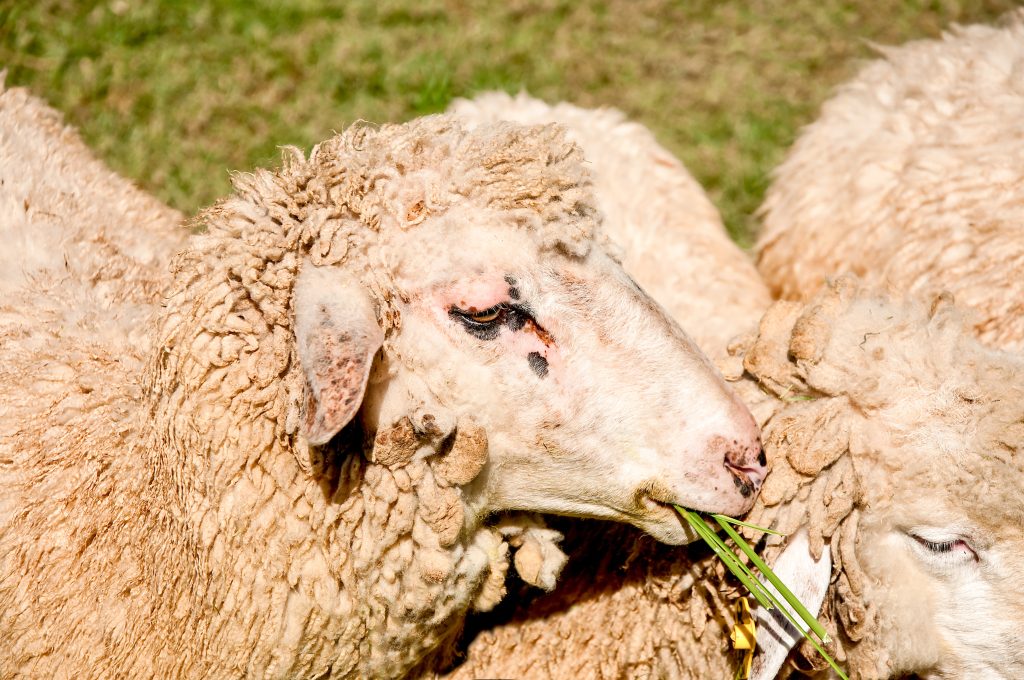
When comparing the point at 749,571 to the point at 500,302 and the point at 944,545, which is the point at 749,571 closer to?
the point at 944,545

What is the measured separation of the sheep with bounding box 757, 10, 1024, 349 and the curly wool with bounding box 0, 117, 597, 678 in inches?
70.0

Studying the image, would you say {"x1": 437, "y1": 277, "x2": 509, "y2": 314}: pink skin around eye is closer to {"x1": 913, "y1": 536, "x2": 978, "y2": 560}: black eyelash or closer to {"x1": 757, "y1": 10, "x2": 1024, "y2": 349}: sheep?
{"x1": 913, "y1": 536, "x2": 978, "y2": 560}: black eyelash

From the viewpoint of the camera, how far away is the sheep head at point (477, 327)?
2359mm

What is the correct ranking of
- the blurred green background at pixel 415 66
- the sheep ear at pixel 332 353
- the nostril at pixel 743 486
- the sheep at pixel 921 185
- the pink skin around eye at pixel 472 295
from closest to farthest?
the sheep ear at pixel 332 353, the pink skin around eye at pixel 472 295, the nostril at pixel 743 486, the sheep at pixel 921 185, the blurred green background at pixel 415 66

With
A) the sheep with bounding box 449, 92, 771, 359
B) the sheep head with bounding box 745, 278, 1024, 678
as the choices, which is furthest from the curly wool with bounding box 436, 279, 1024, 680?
the sheep with bounding box 449, 92, 771, 359

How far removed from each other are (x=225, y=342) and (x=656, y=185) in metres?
2.63

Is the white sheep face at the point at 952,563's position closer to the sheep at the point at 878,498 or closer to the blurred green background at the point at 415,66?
the sheep at the point at 878,498

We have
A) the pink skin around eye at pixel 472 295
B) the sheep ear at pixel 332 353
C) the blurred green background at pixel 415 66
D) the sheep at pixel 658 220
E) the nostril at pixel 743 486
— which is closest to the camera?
the sheep ear at pixel 332 353

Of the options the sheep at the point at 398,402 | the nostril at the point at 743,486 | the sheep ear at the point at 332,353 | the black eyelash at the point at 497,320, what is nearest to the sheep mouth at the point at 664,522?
the sheep at the point at 398,402

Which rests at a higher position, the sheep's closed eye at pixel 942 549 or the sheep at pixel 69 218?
the sheep's closed eye at pixel 942 549

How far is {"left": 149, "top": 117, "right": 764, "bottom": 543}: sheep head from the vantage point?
2359mm

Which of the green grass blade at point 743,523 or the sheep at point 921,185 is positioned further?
the sheep at point 921,185

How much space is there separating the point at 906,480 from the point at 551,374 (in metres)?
1.03

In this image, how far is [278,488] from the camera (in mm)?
2420
